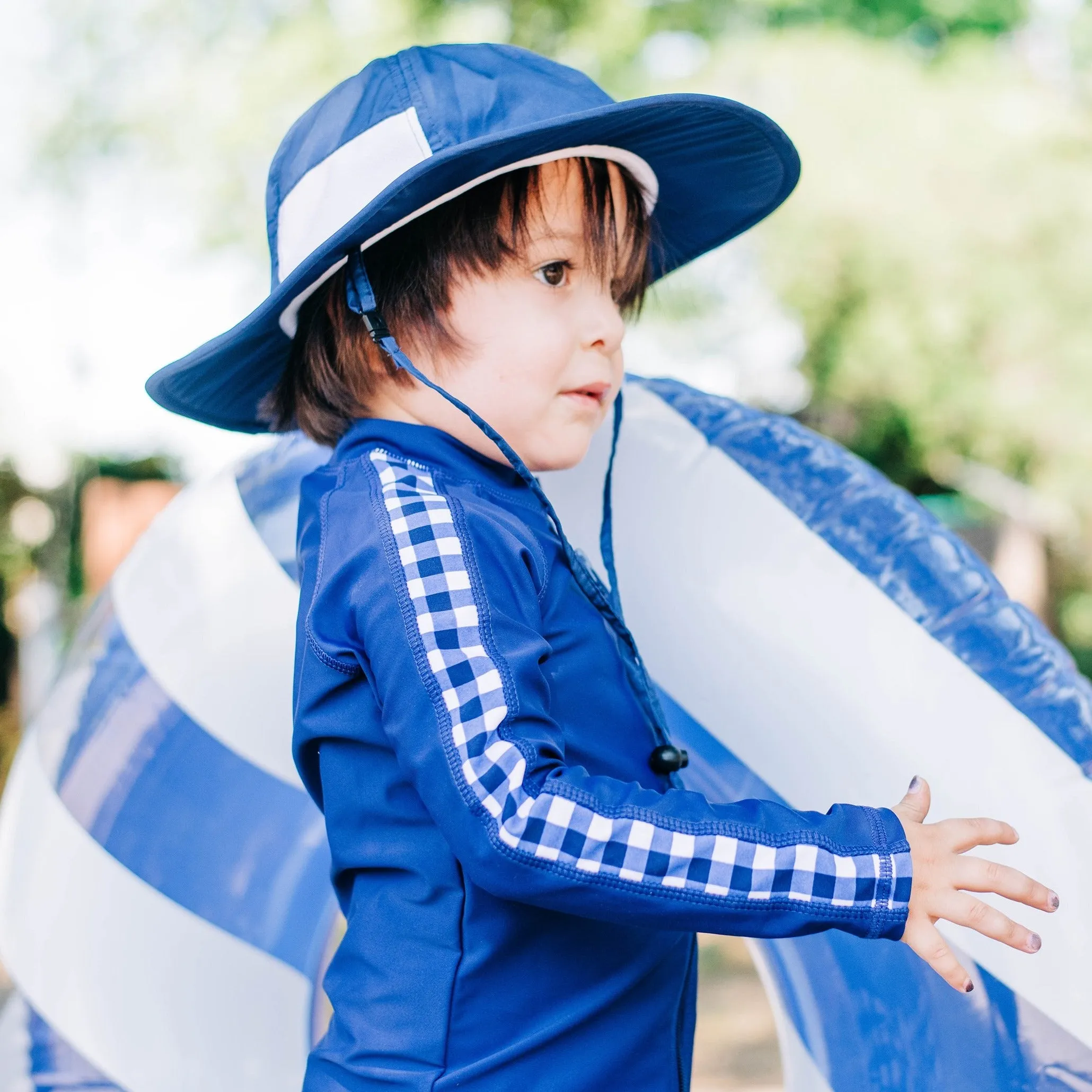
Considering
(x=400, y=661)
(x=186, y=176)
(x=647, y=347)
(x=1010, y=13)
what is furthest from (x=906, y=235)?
(x=400, y=661)

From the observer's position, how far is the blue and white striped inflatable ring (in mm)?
1212

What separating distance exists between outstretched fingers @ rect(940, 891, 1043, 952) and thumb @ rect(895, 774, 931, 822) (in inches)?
2.5

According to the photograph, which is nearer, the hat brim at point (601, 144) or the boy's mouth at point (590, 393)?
the hat brim at point (601, 144)

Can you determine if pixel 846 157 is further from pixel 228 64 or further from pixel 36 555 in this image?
pixel 36 555

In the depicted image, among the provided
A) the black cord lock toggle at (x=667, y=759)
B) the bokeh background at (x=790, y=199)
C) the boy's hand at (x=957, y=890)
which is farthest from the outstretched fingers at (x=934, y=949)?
the bokeh background at (x=790, y=199)

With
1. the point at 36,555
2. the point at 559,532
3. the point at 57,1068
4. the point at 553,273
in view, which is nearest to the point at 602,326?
the point at 553,273

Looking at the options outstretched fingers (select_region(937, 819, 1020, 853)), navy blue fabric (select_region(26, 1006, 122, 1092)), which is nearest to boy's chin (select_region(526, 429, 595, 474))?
outstretched fingers (select_region(937, 819, 1020, 853))

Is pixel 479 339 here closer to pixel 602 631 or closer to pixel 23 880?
pixel 602 631

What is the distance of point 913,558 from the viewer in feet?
4.33

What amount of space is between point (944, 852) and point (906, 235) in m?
6.58

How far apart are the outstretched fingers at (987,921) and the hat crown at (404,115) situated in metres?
0.65

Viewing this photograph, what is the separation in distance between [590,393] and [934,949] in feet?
1.83

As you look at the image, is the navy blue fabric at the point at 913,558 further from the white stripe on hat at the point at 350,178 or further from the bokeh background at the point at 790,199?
the bokeh background at the point at 790,199

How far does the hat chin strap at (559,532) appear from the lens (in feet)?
3.41
